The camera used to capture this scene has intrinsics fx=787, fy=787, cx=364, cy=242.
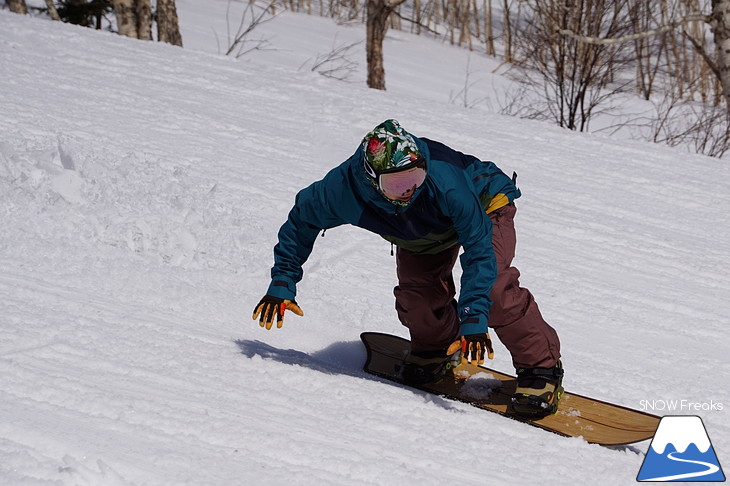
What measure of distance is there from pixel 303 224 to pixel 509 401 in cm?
107

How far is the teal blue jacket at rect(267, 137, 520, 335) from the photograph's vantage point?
8.38 ft

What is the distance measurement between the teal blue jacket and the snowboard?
0.61 metres

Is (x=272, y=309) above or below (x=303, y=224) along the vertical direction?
below

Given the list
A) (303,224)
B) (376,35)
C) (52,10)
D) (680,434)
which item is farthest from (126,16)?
(680,434)

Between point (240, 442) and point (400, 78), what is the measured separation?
40.7ft

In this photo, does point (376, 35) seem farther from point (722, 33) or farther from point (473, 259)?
point (473, 259)

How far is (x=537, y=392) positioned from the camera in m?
2.88

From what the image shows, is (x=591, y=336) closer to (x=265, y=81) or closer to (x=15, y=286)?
(x=15, y=286)

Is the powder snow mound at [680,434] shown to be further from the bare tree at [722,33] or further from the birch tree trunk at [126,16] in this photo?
the birch tree trunk at [126,16]

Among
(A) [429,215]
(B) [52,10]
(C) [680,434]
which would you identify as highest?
(B) [52,10]

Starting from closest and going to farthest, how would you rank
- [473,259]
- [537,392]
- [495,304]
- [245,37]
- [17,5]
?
[473,259] → [495,304] → [537,392] → [17,5] → [245,37]

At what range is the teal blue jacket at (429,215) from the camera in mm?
2553

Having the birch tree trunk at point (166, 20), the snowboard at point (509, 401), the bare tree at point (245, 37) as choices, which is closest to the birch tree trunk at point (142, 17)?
the birch tree trunk at point (166, 20)

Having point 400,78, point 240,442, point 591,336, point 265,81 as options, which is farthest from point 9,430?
point 400,78
